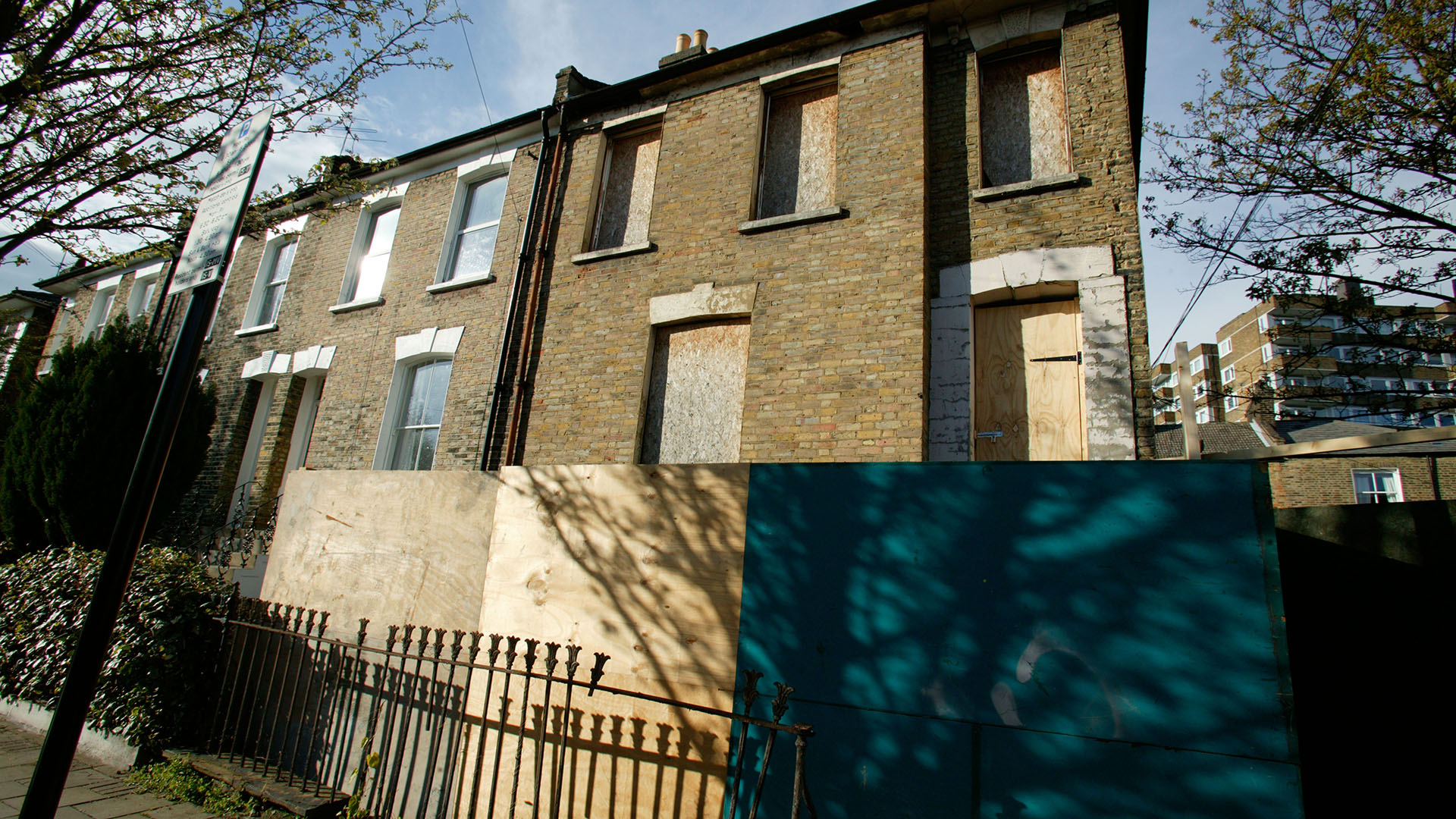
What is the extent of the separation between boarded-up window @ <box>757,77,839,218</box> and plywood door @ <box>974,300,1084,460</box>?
259 centimetres

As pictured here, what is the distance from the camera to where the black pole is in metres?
2.39

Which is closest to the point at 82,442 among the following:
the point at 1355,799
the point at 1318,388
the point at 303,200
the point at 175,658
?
the point at 175,658

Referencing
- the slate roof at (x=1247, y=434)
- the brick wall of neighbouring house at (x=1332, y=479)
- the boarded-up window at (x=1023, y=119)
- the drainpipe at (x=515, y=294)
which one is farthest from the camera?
the slate roof at (x=1247, y=434)

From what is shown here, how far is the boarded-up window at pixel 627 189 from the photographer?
30.2 feet

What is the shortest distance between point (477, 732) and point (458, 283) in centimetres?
746

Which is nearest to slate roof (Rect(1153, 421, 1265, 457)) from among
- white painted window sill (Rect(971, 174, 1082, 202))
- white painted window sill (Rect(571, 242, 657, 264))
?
white painted window sill (Rect(971, 174, 1082, 202))

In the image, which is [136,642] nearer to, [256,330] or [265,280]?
[256,330]

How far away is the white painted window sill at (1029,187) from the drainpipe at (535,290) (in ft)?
19.6

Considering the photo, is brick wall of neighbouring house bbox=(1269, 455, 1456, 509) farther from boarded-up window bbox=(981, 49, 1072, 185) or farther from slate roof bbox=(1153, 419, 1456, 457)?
boarded-up window bbox=(981, 49, 1072, 185)

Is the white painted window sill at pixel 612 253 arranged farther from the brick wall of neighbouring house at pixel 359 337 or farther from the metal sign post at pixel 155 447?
the metal sign post at pixel 155 447

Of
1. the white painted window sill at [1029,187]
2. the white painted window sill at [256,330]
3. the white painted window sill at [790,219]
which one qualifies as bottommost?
the white painted window sill at [256,330]

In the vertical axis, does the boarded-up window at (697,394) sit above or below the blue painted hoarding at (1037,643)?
above

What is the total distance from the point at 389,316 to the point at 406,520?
20.9ft

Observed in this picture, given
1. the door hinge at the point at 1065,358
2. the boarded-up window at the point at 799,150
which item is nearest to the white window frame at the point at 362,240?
the boarded-up window at the point at 799,150
